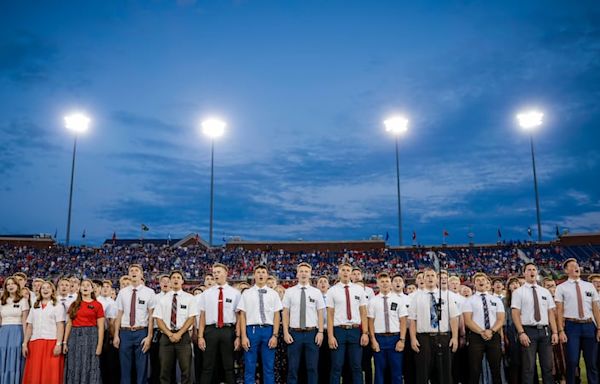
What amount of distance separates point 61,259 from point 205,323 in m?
39.8

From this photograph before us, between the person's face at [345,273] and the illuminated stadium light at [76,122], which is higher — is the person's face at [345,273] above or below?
below

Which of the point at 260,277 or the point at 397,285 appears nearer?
the point at 260,277

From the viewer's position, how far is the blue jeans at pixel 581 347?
892cm

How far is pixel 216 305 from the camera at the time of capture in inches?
349

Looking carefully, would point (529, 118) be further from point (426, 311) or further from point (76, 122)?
point (76, 122)

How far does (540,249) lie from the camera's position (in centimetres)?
4434

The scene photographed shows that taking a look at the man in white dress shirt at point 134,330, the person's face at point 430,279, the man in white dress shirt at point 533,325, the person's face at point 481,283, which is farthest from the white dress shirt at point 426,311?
the man in white dress shirt at point 134,330

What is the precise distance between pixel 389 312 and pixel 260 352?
2.54 metres

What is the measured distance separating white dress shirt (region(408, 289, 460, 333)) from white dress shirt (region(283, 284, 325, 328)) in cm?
173

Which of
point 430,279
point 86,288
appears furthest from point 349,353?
point 86,288

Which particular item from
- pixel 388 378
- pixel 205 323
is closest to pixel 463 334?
pixel 388 378

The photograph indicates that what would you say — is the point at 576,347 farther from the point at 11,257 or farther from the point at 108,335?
the point at 11,257

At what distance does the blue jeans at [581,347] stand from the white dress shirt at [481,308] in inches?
60.1

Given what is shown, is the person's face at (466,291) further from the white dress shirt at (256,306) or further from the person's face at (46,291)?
the person's face at (46,291)
